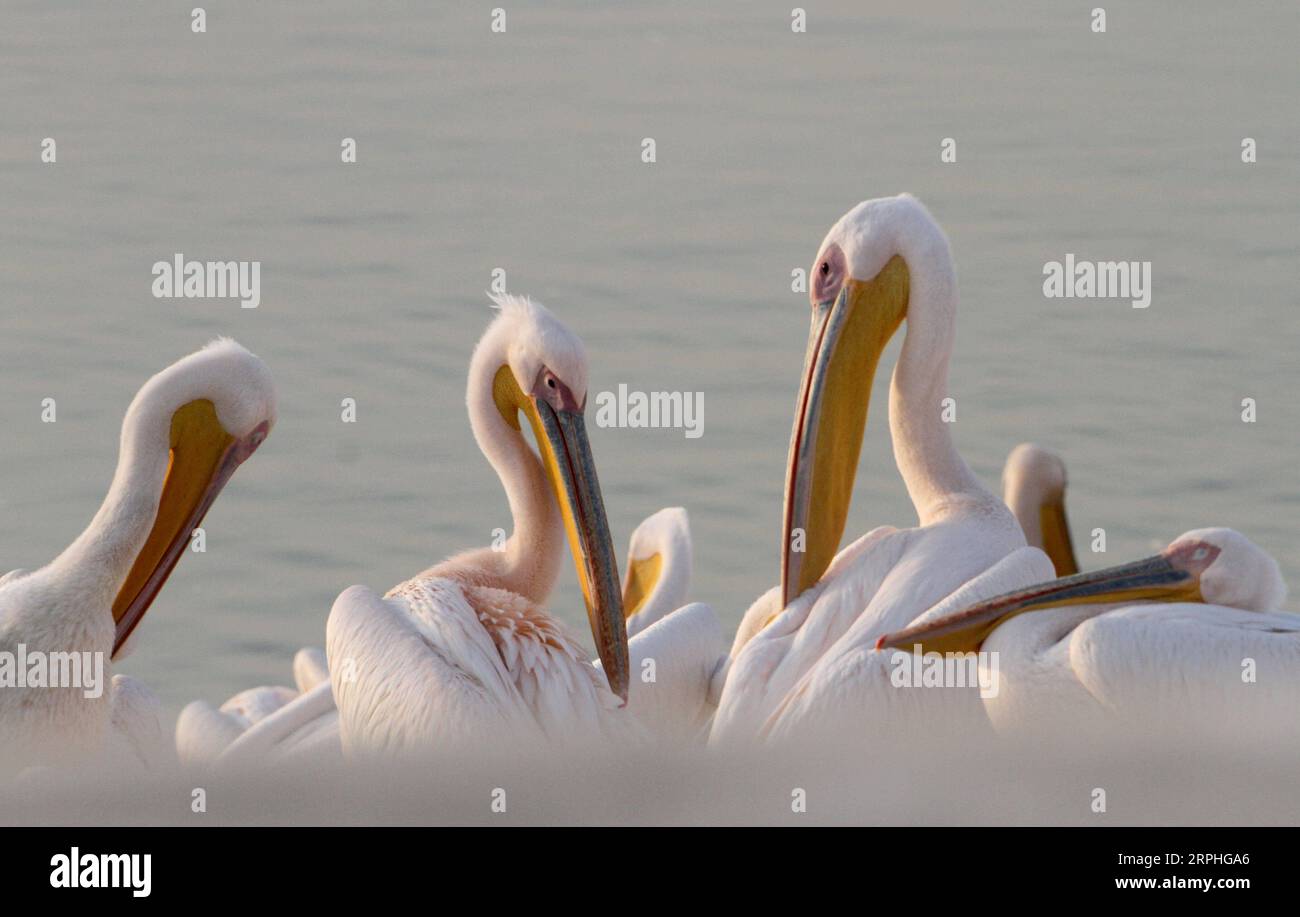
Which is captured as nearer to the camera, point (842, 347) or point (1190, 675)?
point (1190, 675)

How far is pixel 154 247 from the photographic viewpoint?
1199 centimetres

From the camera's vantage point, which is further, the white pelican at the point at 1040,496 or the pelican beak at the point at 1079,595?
the white pelican at the point at 1040,496

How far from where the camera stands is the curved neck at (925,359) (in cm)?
681

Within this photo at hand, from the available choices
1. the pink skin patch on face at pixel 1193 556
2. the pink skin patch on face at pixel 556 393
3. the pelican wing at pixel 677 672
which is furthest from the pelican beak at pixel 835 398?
the pink skin patch on face at pixel 1193 556

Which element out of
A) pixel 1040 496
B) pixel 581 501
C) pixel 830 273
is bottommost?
pixel 581 501

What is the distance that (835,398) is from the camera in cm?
693

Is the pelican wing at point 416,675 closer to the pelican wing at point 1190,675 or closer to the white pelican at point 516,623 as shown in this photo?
the white pelican at point 516,623

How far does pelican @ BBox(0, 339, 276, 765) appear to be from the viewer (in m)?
5.93

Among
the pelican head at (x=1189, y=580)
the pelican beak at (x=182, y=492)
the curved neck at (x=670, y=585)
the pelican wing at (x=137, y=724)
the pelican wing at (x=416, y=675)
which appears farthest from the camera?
the curved neck at (x=670, y=585)

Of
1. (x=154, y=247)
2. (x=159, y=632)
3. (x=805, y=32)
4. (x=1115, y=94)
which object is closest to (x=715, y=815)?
(x=159, y=632)

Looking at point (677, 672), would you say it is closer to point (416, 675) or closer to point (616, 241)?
point (416, 675)

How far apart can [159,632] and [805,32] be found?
26.0 ft

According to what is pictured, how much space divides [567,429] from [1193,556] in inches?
62.6

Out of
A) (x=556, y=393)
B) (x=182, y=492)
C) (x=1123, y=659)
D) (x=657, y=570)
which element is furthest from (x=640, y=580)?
(x=1123, y=659)
